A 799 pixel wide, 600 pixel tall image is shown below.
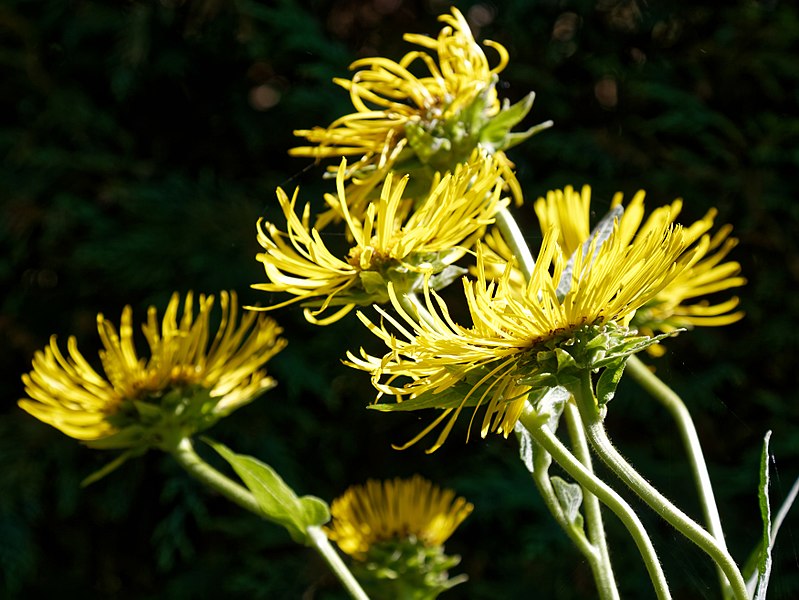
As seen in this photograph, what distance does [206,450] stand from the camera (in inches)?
55.4

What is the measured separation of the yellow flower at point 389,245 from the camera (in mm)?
417

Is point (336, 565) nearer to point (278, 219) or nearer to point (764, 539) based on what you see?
point (764, 539)

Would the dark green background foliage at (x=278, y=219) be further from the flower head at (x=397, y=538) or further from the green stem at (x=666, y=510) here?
the green stem at (x=666, y=510)

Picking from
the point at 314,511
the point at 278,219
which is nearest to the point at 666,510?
the point at 314,511

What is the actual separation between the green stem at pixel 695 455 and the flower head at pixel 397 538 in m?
0.20

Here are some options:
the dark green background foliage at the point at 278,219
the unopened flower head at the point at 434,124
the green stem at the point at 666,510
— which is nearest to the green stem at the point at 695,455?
the green stem at the point at 666,510

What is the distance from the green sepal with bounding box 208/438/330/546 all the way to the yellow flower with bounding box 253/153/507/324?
109 mm

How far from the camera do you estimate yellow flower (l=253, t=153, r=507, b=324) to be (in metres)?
0.42

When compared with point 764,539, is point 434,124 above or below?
above

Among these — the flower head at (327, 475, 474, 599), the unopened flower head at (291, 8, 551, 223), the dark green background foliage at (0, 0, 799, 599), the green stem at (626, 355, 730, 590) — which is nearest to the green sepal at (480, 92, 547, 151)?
the unopened flower head at (291, 8, 551, 223)

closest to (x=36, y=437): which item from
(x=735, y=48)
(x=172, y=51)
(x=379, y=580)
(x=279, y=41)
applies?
(x=172, y=51)

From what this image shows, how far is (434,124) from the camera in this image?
20.2 inches

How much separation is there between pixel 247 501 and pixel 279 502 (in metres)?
0.02

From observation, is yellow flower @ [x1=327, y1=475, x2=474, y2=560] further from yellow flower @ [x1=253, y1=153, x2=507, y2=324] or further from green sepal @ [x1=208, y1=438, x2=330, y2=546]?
yellow flower @ [x1=253, y1=153, x2=507, y2=324]
